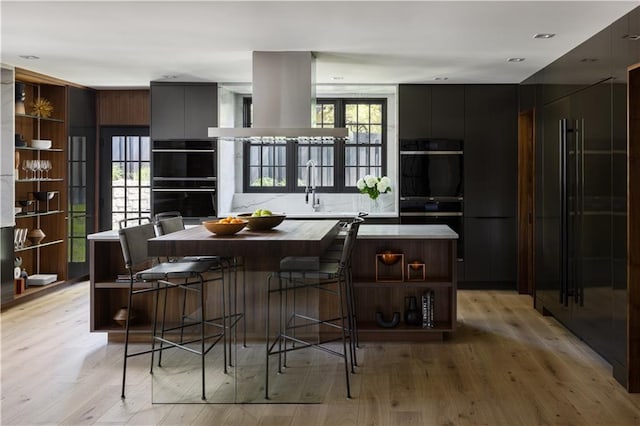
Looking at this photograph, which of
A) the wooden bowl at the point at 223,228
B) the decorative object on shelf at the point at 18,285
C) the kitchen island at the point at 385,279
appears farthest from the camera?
the decorative object on shelf at the point at 18,285

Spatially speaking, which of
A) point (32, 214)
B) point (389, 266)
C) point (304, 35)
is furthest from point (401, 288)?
point (32, 214)

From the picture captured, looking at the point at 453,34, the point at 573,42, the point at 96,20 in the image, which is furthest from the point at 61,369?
the point at 573,42

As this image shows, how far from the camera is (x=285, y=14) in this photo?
172 inches

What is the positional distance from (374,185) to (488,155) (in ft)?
4.51

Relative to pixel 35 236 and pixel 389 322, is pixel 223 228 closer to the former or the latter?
pixel 389 322

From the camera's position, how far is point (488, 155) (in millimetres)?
7652

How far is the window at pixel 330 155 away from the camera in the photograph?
8211 mm

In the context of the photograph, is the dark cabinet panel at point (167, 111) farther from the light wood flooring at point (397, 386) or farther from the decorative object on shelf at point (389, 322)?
the decorative object on shelf at point (389, 322)

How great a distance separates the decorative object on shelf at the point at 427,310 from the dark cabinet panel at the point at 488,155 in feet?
8.86

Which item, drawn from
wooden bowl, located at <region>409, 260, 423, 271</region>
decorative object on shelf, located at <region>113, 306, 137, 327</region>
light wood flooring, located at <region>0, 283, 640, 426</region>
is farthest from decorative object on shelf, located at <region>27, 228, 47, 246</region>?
wooden bowl, located at <region>409, 260, 423, 271</region>

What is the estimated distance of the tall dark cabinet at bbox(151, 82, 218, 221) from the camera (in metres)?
7.59

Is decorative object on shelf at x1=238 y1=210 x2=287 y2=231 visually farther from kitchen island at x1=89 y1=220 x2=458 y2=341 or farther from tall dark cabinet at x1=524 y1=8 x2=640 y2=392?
tall dark cabinet at x1=524 y1=8 x2=640 y2=392

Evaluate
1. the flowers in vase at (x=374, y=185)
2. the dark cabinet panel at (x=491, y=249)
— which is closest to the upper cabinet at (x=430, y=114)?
the flowers in vase at (x=374, y=185)

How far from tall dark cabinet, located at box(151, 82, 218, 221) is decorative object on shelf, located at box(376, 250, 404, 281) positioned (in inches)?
115
